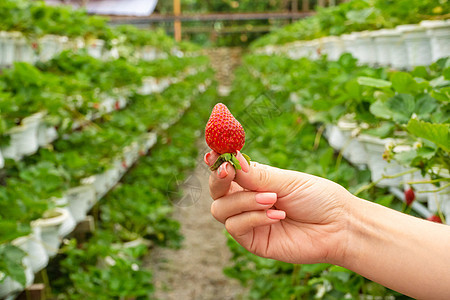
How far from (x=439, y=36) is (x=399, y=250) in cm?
99

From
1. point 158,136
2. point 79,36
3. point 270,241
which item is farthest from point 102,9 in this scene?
point 270,241

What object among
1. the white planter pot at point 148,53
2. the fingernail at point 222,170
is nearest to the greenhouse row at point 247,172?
the fingernail at point 222,170

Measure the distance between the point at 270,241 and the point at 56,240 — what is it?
155 cm

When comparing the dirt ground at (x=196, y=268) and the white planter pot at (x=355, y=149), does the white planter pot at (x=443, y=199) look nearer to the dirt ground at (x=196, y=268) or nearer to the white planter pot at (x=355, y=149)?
the white planter pot at (x=355, y=149)

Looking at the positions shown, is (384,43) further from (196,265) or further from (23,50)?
(196,265)

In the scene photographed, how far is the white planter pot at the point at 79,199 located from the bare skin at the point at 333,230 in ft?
6.27

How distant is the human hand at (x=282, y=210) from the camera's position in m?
0.72

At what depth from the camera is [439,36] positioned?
152 cm

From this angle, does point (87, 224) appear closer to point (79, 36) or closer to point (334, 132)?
point (79, 36)

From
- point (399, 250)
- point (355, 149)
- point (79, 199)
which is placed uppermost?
point (399, 250)

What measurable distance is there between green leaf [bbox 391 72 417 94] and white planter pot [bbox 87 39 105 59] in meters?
2.86

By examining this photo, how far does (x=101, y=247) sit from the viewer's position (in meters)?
2.51

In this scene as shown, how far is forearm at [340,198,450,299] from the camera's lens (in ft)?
2.56

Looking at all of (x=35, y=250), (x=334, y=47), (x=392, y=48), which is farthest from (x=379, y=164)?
(x=334, y=47)
